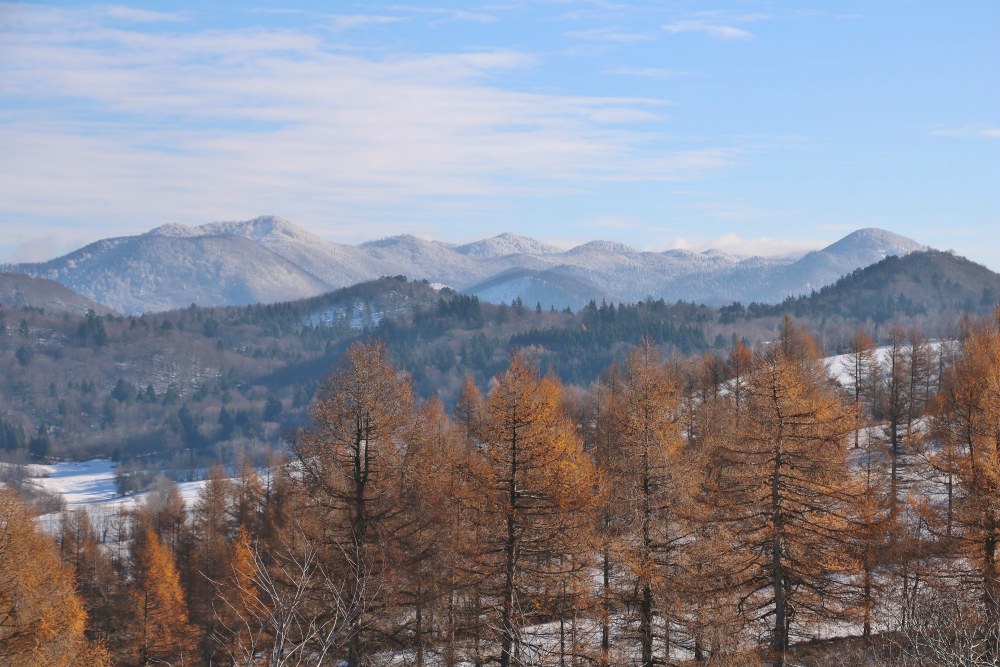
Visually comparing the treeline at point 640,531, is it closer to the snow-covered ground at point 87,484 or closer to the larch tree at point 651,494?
the larch tree at point 651,494

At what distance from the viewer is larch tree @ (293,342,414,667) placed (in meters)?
26.0

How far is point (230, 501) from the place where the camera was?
229ft

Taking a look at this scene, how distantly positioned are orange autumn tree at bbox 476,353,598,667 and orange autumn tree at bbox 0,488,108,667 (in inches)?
622

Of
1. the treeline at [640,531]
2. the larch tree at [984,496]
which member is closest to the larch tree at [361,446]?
the treeline at [640,531]

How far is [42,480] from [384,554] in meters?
166

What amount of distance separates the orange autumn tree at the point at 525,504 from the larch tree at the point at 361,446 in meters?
3.13

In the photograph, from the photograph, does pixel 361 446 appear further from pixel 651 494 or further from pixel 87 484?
pixel 87 484

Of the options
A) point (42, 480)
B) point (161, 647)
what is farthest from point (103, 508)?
point (161, 647)

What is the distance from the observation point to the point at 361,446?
90.8 feet

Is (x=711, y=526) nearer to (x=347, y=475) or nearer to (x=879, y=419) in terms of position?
(x=347, y=475)

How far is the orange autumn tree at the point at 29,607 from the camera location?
28672mm

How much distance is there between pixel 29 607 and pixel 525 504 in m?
19.3

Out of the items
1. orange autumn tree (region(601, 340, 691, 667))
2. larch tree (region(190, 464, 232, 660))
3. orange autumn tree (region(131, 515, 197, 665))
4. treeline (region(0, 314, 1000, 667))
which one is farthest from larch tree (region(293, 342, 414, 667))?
larch tree (region(190, 464, 232, 660))

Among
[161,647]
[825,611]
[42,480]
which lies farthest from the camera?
[42,480]
